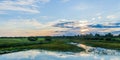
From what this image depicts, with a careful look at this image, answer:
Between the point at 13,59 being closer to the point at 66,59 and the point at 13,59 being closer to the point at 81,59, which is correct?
the point at 66,59

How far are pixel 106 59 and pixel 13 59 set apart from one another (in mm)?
18726

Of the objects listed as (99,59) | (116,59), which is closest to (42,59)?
(99,59)

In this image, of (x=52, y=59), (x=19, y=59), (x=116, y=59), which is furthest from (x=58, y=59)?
(x=116, y=59)

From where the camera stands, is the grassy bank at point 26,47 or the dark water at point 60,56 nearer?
the dark water at point 60,56

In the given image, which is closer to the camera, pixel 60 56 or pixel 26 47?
pixel 60 56

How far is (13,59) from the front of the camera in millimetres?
45781

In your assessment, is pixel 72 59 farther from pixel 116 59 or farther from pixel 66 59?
pixel 116 59

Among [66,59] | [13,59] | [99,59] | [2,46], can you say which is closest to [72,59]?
[66,59]

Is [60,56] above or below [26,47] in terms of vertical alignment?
below

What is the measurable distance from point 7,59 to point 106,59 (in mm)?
19969

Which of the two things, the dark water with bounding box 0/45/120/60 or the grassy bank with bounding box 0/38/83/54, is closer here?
the dark water with bounding box 0/45/120/60

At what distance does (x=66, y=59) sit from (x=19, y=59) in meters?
9.40

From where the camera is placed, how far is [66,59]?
46.6 metres

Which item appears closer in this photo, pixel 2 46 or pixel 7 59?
pixel 7 59
